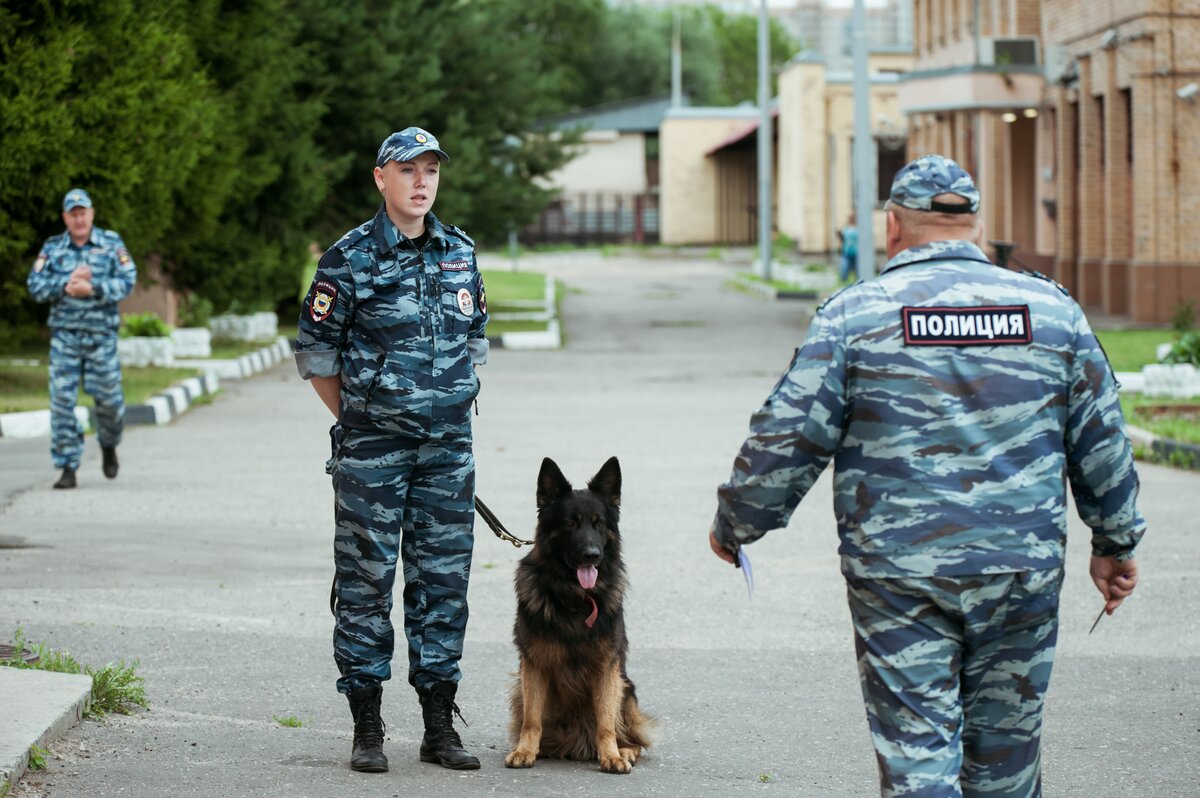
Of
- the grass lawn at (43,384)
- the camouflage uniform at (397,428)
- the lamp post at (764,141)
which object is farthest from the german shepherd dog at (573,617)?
the lamp post at (764,141)

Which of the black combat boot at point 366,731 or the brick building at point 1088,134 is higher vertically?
the brick building at point 1088,134

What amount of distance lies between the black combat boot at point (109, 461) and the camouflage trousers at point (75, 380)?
247 millimetres

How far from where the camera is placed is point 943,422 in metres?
4.03

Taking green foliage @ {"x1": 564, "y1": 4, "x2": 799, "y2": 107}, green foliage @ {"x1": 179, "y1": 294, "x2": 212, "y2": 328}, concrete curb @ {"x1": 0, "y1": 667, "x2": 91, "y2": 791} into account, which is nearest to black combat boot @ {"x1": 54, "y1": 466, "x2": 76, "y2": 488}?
concrete curb @ {"x1": 0, "y1": 667, "x2": 91, "y2": 791}

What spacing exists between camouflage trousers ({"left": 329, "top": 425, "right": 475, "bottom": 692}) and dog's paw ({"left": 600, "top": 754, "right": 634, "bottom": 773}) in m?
0.57

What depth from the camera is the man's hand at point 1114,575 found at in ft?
14.2

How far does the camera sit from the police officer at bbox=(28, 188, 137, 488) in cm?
1247

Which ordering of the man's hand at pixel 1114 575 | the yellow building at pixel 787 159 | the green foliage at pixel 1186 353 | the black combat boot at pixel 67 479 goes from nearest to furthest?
1. the man's hand at pixel 1114 575
2. the black combat boot at pixel 67 479
3. the green foliage at pixel 1186 353
4. the yellow building at pixel 787 159

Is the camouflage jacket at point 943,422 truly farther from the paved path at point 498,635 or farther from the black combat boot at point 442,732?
the black combat boot at point 442,732

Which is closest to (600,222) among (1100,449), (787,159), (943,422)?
(787,159)

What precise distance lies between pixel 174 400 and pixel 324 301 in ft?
43.3

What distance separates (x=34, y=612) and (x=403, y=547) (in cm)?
321

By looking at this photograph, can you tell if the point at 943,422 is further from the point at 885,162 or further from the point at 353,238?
the point at 885,162

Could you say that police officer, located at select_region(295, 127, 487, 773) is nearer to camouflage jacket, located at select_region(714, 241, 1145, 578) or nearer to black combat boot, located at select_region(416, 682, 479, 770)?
black combat boot, located at select_region(416, 682, 479, 770)
